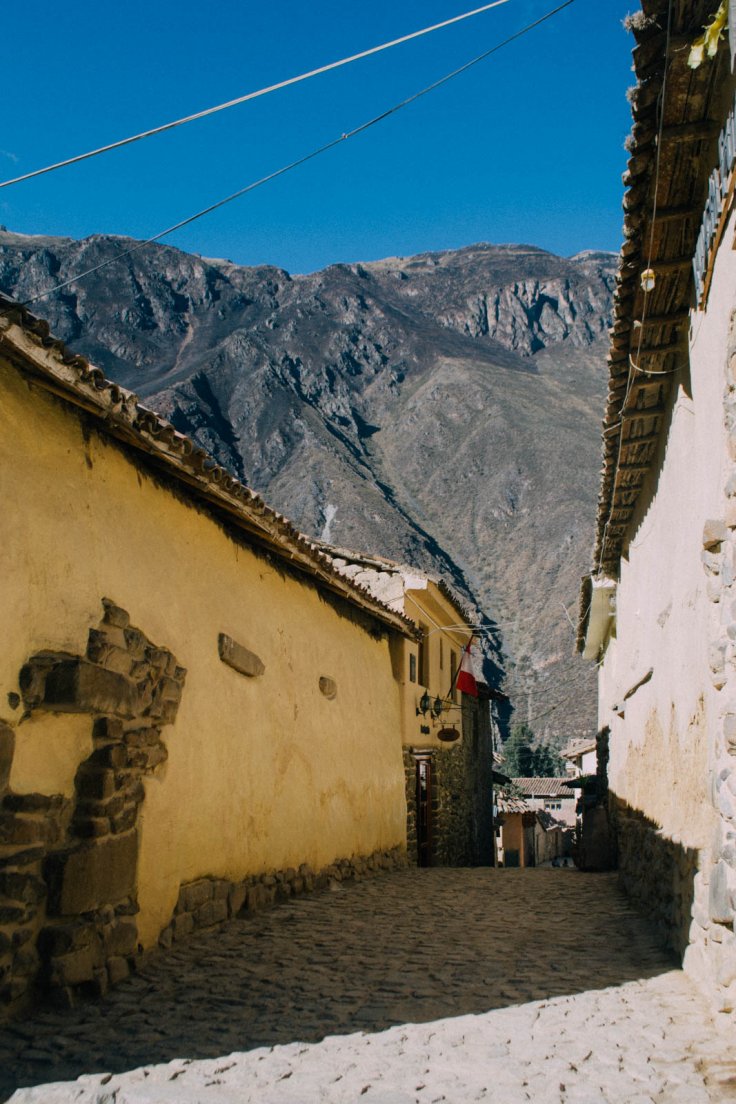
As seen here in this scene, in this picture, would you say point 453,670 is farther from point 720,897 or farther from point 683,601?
A: point 720,897

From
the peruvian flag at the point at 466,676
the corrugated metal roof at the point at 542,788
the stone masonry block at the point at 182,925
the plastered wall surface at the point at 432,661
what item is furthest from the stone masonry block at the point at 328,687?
the corrugated metal roof at the point at 542,788

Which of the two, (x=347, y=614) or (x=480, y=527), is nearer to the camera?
(x=347, y=614)

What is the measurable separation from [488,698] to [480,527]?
2148 inches

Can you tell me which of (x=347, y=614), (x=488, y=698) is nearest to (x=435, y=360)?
(x=488, y=698)

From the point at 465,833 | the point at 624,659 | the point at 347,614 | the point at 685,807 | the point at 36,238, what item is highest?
the point at 36,238

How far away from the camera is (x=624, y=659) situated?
11.3 m

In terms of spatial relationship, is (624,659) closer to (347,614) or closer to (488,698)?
(347,614)

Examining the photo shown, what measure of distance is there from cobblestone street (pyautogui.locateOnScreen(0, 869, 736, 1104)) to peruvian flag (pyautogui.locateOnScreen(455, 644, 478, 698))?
11278 millimetres

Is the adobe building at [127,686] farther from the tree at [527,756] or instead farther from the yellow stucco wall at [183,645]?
the tree at [527,756]

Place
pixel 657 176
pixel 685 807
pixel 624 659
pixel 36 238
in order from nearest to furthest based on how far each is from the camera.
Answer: pixel 657 176 → pixel 685 807 → pixel 624 659 → pixel 36 238

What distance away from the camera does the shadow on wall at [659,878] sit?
18.4 ft

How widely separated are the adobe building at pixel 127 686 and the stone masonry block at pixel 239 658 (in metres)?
0.03

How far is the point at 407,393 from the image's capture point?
349 feet

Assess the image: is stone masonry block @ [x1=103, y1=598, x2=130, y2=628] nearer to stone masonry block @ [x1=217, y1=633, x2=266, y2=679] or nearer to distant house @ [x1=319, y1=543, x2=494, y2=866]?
stone masonry block @ [x1=217, y1=633, x2=266, y2=679]
